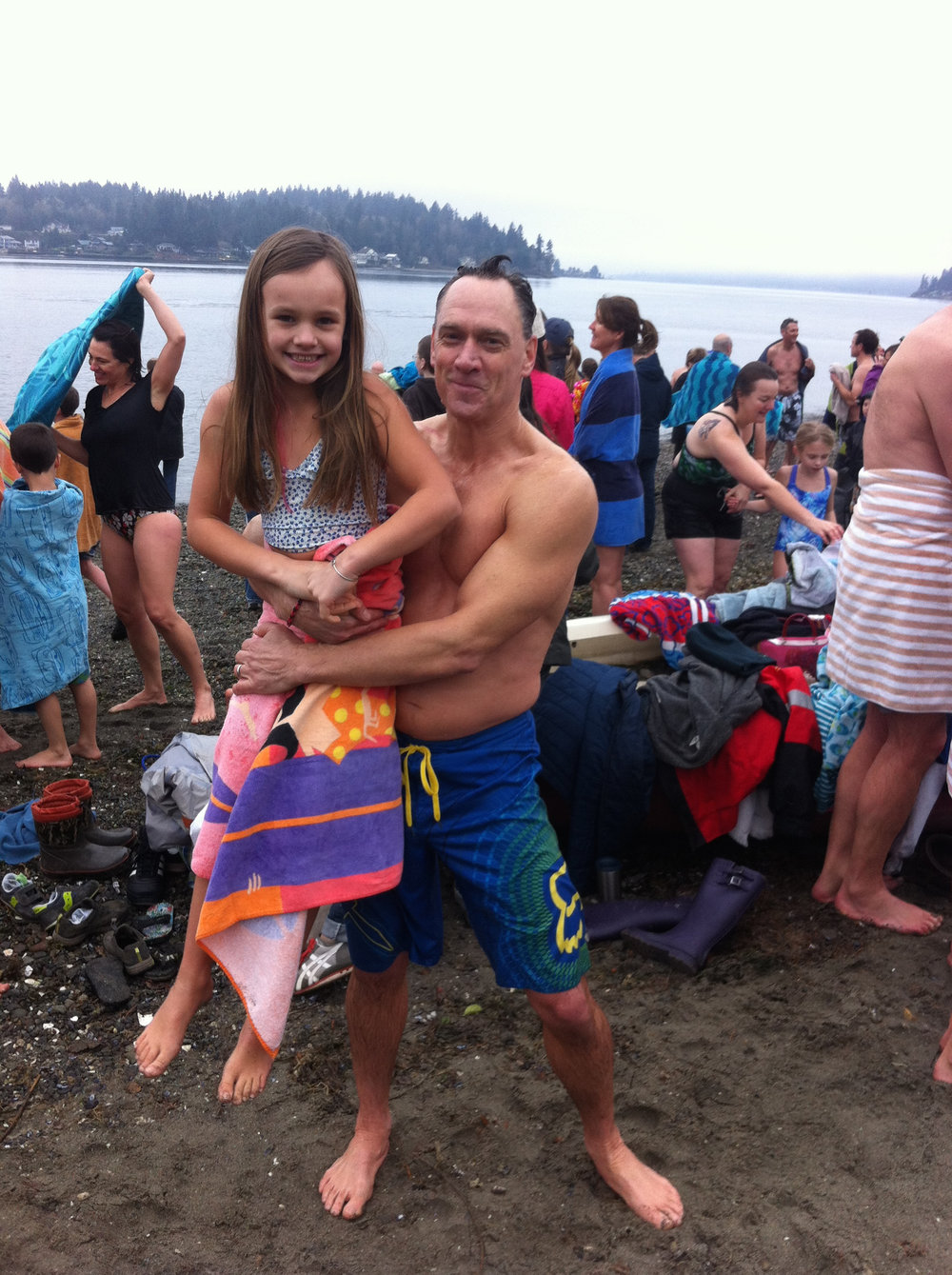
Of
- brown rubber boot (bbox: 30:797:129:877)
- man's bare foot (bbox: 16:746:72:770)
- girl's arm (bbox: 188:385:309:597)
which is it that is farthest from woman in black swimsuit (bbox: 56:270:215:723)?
girl's arm (bbox: 188:385:309:597)

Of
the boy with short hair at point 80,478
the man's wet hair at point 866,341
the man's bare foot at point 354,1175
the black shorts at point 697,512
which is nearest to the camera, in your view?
the man's bare foot at point 354,1175

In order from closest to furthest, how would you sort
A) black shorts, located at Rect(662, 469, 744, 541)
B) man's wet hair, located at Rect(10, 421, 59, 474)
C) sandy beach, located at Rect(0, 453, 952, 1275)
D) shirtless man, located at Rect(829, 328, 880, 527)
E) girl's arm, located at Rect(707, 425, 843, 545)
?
1. sandy beach, located at Rect(0, 453, 952, 1275)
2. man's wet hair, located at Rect(10, 421, 59, 474)
3. girl's arm, located at Rect(707, 425, 843, 545)
4. black shorts, located at Rect(662, 469, 744, 541)
5. shirtless man, located at Rect(829, 328, 880, 527)

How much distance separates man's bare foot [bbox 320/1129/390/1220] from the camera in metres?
2.43

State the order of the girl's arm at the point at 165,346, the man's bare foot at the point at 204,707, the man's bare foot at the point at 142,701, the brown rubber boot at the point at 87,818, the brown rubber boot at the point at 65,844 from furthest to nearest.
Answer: the man's bare foot at the point at 142,701 → the man's bare foot at the point at 204,707 → the girl's arm at the point at 165,346 → the brown rubber boot at the point at 87,818 → the brown rubber boot at the point at 65,844

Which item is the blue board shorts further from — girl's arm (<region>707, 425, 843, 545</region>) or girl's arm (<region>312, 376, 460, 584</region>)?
girl's arm (<region>707, 425, 843, 545</region>)

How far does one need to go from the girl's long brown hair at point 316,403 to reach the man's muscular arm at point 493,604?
28cm

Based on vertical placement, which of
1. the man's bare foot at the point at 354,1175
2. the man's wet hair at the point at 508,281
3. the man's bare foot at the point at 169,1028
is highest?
the man's wet hair at the point at 508,281

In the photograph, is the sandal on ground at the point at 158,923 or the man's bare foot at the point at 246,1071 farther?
the sandal on ground at the point at 158,923

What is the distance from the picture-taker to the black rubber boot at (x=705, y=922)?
128 inches

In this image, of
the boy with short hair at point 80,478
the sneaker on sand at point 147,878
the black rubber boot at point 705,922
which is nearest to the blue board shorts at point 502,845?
the black rubber boot at point 705,922

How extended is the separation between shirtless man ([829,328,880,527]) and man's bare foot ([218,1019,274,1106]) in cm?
842

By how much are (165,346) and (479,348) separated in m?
3.17

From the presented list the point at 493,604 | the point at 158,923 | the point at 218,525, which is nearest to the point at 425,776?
the point at 493,604

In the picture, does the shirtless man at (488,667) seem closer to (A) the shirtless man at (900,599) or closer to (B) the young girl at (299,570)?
(B) the young girl at (299,570)
